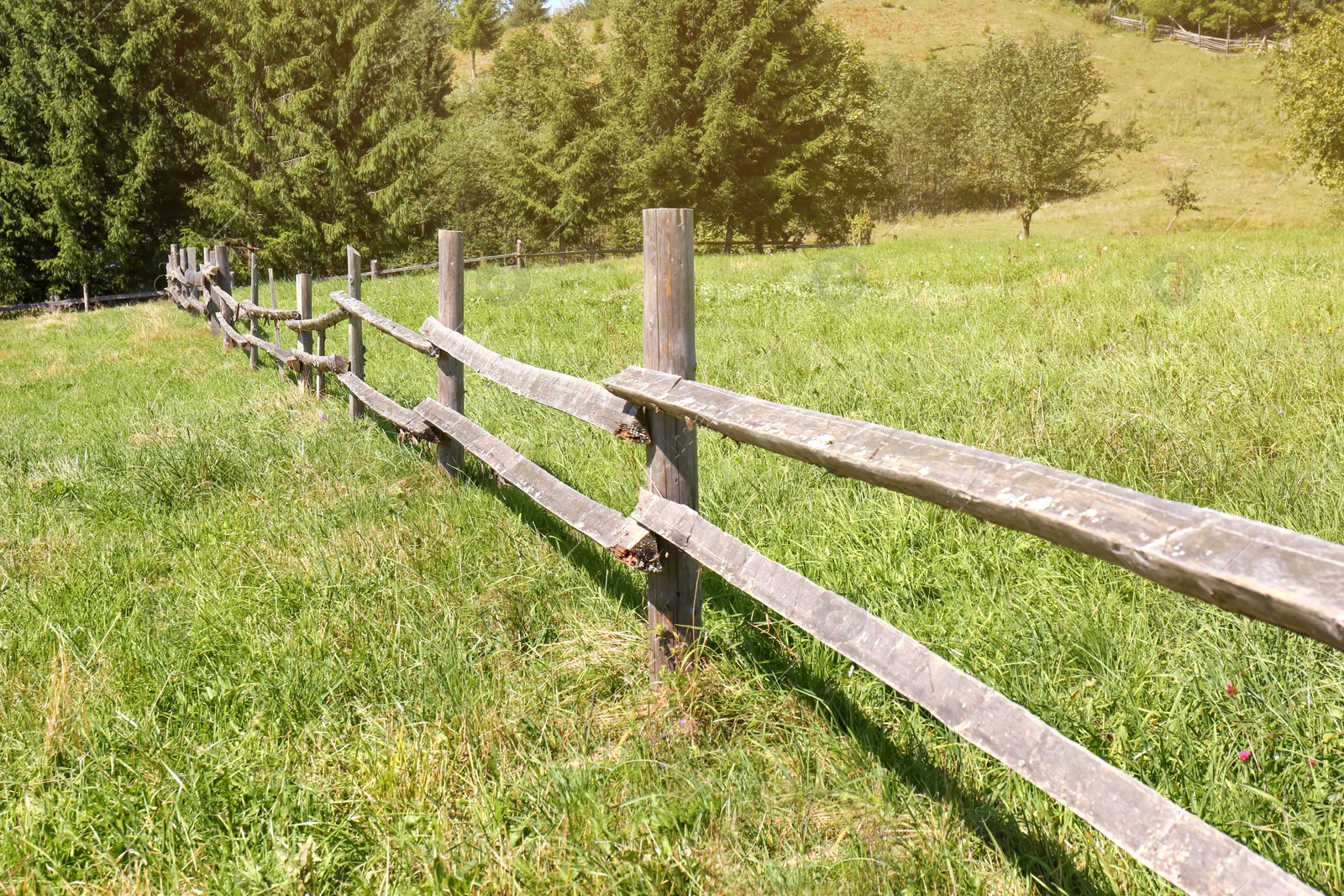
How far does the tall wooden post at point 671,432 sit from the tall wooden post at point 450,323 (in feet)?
8.44

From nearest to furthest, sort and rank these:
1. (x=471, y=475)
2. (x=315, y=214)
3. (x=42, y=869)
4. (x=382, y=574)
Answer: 1. (x=42, y=869)
2. (x=382, y=574)
3. (x=471, y=475)
4. (x=315, y=214)

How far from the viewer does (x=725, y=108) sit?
1246 inches

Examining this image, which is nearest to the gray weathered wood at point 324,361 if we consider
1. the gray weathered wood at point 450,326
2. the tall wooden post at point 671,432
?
the gray weathered wood at point 450,326

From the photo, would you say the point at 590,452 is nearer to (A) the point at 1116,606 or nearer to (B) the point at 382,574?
(B) the point at 382,574

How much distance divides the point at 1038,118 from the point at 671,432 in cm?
3362

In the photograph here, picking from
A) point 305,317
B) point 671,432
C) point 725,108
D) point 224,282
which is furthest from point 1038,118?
point 671,432

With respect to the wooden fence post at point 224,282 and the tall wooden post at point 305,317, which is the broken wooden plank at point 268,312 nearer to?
the tall wooden post at point 305,317

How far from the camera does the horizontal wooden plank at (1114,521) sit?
1.20 m

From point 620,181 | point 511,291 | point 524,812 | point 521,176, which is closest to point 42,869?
point 524,812

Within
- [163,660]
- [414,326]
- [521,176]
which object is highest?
[521,176]

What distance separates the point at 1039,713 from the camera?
8.62 ft

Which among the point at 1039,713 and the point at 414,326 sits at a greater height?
the point at 414,326

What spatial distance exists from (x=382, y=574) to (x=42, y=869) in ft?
5.54

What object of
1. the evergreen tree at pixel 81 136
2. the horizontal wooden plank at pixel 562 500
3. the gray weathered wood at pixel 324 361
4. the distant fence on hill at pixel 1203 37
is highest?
the distant fence on hill at pixel 1203 37
